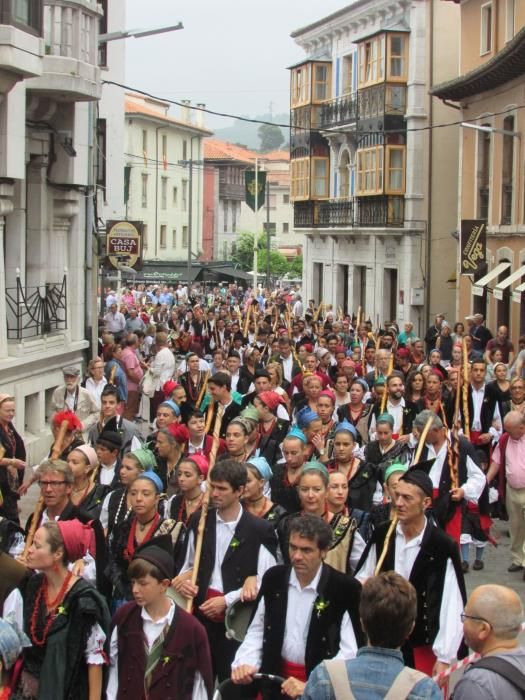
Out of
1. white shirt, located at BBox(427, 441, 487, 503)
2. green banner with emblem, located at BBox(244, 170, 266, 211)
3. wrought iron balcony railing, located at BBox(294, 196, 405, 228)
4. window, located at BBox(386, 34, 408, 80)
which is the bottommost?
white shirt, located at BBox(427, 441, 487, 503)

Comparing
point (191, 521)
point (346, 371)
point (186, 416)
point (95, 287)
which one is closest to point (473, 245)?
point (95, 287)

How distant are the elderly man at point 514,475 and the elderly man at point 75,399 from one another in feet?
13.5

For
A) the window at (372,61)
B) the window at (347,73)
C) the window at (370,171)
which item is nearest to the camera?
the window at (372,61)

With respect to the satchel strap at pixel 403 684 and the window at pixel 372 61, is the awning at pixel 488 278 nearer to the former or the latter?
the window at pixel 372 61

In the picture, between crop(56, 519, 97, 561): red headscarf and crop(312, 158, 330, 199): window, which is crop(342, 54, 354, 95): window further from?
crop(56, 519, 97, 561): red headscarf

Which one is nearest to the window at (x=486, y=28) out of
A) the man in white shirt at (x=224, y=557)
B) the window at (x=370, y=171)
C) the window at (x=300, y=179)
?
the window at (x=370, y=171)

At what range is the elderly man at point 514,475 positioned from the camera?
39.5 ft

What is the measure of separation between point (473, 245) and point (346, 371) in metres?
17.8

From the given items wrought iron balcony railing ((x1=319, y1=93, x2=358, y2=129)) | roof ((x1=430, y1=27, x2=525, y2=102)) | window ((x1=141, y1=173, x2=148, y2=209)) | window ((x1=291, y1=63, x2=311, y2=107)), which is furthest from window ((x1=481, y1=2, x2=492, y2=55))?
window ((x1=141, y1=173, x2=148, y2=209))

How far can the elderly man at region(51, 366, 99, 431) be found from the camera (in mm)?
13766

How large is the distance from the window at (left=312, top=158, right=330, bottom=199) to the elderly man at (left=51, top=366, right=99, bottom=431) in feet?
132

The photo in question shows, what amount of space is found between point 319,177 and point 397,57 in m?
9.21

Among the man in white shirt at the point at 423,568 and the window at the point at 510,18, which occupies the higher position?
the window at the point at 510,18

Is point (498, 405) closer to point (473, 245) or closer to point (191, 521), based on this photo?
point (191, 521)
